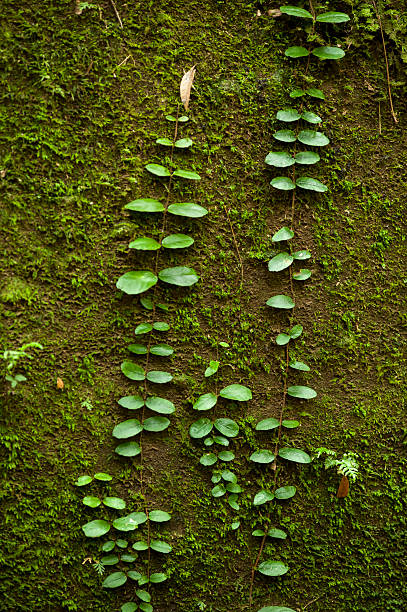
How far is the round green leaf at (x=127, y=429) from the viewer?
69.3 inches

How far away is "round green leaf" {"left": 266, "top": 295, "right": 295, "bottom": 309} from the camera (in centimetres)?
189

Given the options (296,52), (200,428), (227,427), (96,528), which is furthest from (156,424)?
(296,52)

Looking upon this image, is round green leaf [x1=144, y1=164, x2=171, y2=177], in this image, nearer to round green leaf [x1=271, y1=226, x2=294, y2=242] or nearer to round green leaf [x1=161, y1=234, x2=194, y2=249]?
round green leaf [x1=161, y1=234, x2=194, y2=249]

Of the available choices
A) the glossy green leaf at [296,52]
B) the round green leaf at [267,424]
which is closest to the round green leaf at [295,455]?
the round green leaf at [267,424]

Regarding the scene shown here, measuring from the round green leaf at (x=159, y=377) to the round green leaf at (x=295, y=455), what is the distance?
1.92 ft

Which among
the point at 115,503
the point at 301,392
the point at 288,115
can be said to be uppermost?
the point at 288,115

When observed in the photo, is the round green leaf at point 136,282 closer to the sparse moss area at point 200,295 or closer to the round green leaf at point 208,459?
the sparse moss area at point 200,295

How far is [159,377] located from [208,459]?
1.33 feet

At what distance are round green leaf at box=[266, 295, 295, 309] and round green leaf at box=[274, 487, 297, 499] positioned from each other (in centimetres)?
78

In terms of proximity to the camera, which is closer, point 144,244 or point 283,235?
point 144,244

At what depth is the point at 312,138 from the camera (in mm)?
1909

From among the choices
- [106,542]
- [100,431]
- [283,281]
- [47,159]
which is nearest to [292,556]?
[106,542]

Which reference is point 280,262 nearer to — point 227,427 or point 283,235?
point 283,235

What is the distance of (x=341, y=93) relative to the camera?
1.98 m
